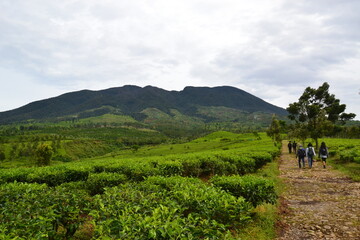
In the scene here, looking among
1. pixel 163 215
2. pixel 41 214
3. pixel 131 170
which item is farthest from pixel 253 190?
pixel 41 214

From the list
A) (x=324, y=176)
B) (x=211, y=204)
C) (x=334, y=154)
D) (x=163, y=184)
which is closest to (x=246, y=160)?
(x=324, y=176)

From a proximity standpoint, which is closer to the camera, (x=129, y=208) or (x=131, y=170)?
(x=129, y=208)

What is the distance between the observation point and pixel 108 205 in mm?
5285

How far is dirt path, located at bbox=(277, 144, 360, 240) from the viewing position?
7.91m

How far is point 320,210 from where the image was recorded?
10.0 meters

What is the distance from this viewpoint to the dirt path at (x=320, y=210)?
791cm

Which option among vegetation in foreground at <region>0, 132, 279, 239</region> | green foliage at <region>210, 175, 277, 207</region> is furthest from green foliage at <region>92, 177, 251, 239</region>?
green foliage at <region>210, 175, 277, 207</region>

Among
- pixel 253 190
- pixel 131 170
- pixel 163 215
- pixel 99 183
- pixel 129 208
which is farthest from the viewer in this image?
pixel 131 170

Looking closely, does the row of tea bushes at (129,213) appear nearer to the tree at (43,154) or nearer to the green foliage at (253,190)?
the green foliage at (253,190)

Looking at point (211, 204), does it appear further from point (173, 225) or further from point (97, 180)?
point (97, 180)

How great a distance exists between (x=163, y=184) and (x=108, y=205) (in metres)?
3.71

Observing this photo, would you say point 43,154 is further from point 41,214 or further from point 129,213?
point 129,213

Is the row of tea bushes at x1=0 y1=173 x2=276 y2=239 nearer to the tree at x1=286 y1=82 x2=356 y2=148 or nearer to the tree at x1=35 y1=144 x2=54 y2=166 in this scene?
the tree at x1=286 y1=82 x2=356 y2=148

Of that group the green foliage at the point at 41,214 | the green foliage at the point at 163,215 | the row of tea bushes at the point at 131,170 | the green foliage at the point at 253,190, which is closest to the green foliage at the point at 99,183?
the row of tea bushes at the point at 131,170
